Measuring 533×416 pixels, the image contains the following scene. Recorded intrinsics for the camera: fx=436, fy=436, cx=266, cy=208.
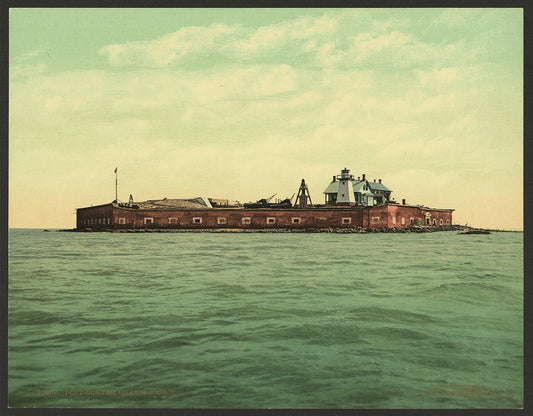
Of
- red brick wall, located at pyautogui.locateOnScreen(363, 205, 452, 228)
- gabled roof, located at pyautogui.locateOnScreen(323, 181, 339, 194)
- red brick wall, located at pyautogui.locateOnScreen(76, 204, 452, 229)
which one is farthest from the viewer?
gabled roof, located at pyautogui.locateOnScreen(323, 181, 339, 194)

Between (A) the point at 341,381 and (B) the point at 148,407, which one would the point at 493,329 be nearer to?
(A) the point at 341,381

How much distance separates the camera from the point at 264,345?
6238 mm

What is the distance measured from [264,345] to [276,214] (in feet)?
134

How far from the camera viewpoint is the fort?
46.5 meters

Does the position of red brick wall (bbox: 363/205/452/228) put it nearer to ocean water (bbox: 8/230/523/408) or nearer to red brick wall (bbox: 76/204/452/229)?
red brick wall (bbox: 76/204/452/229)

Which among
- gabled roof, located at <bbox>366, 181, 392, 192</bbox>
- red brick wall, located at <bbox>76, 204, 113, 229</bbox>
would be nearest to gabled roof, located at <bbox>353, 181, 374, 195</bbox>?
gabled roof, located at <bbox>366, 181, 392, 192</bbox>

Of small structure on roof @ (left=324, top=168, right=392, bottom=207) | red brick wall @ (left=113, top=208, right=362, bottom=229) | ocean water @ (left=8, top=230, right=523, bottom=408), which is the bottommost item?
ocean water @ (left=8, top=230, right=523, bottom=408)

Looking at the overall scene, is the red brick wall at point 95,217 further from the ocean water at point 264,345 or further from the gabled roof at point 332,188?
the ocean water at point 264,345

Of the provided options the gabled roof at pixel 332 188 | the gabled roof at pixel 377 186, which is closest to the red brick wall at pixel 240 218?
the gabled roof at pixel 332 188

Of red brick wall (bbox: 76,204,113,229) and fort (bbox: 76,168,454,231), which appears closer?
fort (bbox: 76,168,454,231)

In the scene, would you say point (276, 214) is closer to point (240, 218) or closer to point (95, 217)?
point (240, 218)

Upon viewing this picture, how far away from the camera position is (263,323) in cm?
739

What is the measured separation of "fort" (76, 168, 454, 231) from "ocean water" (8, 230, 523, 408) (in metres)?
35.2

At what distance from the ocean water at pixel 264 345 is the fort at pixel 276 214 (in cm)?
3519
